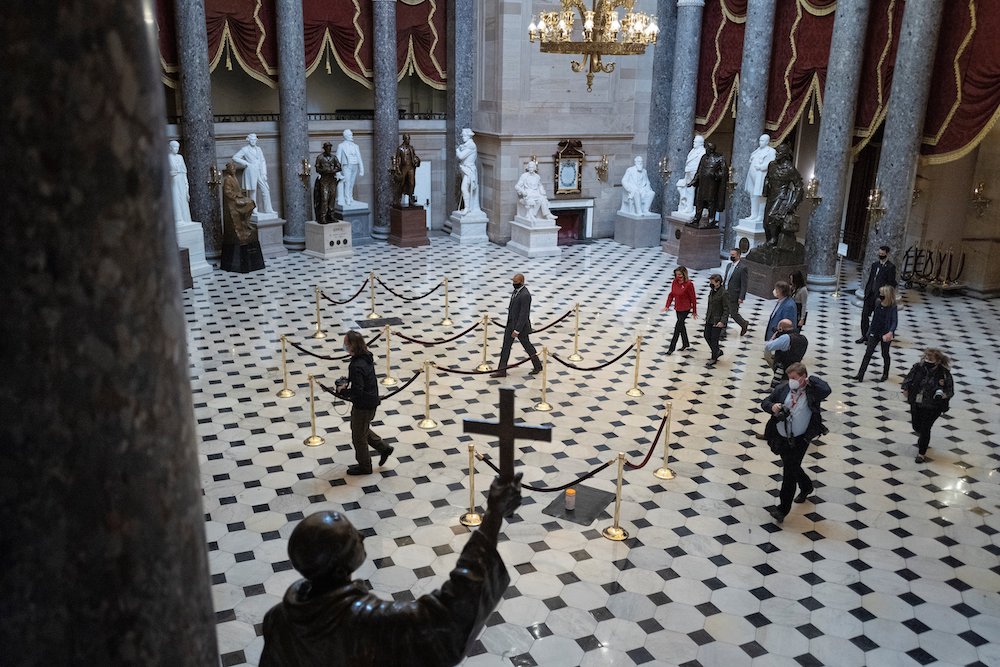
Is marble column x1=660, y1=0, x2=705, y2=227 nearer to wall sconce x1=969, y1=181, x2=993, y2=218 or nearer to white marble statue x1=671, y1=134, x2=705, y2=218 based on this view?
white marble statue x1=671, y1=134, x2=705, y2=218

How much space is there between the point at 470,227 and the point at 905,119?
1003 centimetres

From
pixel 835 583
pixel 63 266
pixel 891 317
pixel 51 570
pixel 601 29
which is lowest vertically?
pixel 835 583

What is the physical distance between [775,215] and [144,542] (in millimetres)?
15936

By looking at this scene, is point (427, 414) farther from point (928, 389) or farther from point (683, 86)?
point (683, 86)

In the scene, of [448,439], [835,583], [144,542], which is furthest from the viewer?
[448,439]

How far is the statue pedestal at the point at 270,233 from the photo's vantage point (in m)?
19.0

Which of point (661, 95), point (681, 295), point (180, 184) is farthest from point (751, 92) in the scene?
point (180, 184)

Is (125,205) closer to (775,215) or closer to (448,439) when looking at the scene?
(448,439)

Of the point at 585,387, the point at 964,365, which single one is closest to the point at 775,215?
the point at 964,365

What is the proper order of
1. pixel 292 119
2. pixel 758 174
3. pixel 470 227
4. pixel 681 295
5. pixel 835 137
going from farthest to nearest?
pixel 470 227 < pixel 292 119 < pixel 758 174 < pixel 835 137 < pixel 681 295

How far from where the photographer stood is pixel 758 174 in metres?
17.7

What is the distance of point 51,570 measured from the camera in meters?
1.40

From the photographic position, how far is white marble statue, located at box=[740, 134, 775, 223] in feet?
57.9

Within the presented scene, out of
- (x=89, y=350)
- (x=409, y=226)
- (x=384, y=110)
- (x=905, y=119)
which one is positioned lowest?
(x=409, y=226)
